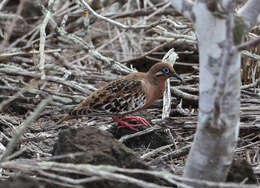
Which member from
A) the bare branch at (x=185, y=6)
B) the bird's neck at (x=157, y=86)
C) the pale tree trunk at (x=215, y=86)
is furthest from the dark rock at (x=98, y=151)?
the bird's neck at (x=157, y=86)

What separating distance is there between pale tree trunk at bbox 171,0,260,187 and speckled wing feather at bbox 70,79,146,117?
81.7 inches

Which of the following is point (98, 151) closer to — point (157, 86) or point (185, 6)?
point (185, 6)

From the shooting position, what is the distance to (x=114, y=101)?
5.00 m

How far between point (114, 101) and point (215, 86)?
2.35 metres

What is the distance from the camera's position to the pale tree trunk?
2.70 m

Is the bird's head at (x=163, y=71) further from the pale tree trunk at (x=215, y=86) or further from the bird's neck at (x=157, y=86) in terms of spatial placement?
the pale tree trunk at (x=215, y=86)

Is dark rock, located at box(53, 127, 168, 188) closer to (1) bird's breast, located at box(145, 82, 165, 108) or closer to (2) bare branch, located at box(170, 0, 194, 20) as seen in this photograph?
(2) bare branch, located at box(170, 0, 194, 20)

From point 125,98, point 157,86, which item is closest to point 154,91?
point 157,86

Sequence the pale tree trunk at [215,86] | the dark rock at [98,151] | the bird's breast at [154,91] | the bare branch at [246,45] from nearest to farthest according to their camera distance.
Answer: the bare branch at [246,45]
the pale tree trunk at [215,86]
the dark rock at [98,151]
the bird's breast at [154,91]

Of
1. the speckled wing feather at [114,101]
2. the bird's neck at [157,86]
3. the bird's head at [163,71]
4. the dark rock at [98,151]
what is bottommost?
the dark rock at [98,151]

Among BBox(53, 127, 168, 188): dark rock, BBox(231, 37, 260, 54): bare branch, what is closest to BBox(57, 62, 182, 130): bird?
BBox(53, 127, 168, 188): dark rock

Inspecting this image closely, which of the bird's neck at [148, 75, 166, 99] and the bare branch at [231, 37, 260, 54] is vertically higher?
the bare branch at [231, 37, 260, 54]

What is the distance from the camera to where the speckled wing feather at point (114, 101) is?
16.2ft

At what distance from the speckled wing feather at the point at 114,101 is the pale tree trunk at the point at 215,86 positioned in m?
2.08
